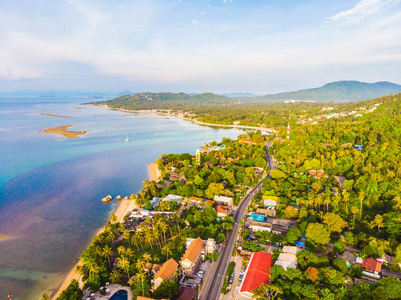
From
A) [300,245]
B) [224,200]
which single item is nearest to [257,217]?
[224,200]

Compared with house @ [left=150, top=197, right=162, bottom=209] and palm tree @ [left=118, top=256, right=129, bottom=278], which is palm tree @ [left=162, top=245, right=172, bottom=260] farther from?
house @ [left=150, top=197, right=162, bottom=209]

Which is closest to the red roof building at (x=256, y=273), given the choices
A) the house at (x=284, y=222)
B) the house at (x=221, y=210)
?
the house at (x=284, y=222)

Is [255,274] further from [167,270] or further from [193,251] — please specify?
[167,270]

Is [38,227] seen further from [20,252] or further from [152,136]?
[152,136]

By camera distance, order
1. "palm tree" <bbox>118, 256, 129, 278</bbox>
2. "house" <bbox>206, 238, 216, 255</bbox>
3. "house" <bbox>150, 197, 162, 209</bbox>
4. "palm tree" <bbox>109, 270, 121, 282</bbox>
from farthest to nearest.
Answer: "house" <bbox>150, 197, 162, 209</bbox> < "house" <bbox>206, 238, 216, 255</bbox> < "palm tree" <bbox>118, 256, 129, 278</bbox> < "palm tree" <bbox>109, 270, 121, 282</bbox>

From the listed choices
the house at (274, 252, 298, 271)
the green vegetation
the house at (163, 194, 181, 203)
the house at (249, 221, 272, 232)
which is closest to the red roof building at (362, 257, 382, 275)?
the house at (274, 252, 298, 271)

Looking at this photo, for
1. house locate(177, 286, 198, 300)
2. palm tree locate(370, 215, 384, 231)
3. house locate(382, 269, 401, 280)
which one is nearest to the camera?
house locate(177, 286, 198, 300)
